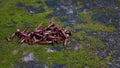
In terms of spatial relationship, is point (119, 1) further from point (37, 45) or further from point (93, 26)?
point (37, 45)

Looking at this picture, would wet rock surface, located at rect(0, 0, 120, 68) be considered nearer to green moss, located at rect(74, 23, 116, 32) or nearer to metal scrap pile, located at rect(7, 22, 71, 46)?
green moss, located at rect(74, 23, 116, 32)

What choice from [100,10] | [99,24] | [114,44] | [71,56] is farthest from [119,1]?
[71,56]

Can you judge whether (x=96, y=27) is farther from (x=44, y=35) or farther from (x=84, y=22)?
(x=44, y=35)

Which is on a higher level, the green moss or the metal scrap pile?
the metal scrap pile

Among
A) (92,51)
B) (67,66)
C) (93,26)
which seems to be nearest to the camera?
(67,66)

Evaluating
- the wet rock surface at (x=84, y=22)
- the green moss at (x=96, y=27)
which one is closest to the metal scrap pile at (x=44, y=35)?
the wet rock surface at (x=84, y=22)

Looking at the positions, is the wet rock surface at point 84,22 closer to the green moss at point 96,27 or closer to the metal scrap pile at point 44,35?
the green moss at point 96,27

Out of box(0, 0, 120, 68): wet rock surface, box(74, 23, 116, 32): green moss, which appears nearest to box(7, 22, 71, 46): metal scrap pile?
box(0, 0, 120, 68): wet rock surface

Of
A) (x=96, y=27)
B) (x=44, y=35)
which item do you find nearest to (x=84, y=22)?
(x=96, y=27)
